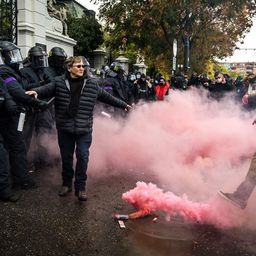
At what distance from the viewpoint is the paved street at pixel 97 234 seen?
146 inches

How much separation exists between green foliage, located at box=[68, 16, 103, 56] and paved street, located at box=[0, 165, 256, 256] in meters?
22.6

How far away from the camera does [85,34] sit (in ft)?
89.6

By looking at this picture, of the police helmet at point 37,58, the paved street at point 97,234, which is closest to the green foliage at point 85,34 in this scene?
the police helmet at point 37,58

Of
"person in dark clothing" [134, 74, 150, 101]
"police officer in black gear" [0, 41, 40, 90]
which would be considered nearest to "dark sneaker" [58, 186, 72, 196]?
"police officer in black gear" [0, 41, 40, 90]

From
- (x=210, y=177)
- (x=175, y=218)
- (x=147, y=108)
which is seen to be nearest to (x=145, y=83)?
(x=147, y=108)

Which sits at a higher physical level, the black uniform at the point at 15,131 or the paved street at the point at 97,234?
the black uniform at the point at 15,131

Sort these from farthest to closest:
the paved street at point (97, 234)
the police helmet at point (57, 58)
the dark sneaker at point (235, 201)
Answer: the police helmet at point (57, 58) → the dark sneaker at point (235, 201) → the paved street at point (97, 234)

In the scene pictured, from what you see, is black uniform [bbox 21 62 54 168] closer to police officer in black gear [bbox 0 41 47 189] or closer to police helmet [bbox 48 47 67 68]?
police helmet [bbox 48 47 67 68]

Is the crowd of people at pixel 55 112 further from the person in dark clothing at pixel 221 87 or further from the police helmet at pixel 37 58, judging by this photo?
the person in dark clothing at pixel 221 87

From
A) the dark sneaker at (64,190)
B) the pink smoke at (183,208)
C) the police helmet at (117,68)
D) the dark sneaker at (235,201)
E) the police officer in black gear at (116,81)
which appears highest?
the police helmet at (117,68)

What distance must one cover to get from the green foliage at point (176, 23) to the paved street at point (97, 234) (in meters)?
18.5

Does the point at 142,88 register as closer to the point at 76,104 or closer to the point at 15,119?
the point at 15,119

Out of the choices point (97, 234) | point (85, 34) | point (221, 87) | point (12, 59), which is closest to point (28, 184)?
point (12, 59)

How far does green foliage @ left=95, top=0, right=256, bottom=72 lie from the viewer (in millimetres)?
22156
